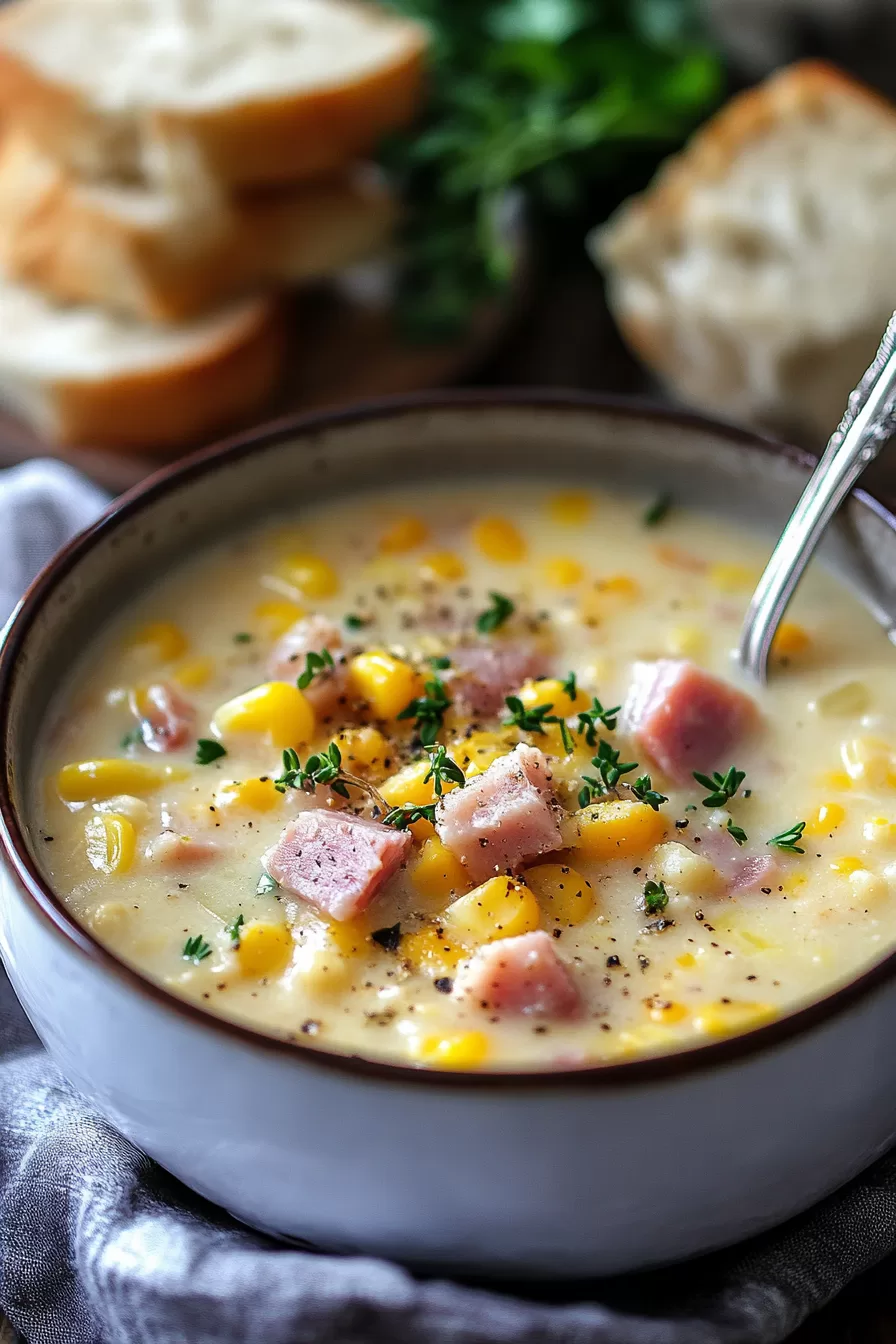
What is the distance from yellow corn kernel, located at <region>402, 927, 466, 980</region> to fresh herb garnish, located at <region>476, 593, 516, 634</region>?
81cm

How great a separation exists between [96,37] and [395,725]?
2985mm

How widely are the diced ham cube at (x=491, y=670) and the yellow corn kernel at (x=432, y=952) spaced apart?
0.55 m

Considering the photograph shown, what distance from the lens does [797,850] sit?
7.93ft

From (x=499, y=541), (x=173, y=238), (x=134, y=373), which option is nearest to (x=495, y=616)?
(x=499, y=541)

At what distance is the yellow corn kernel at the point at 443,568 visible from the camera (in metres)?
3.09

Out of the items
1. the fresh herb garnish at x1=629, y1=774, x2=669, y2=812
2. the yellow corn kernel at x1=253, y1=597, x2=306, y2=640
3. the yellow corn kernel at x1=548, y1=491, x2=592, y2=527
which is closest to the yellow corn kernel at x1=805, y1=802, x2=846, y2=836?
the fresh herb garnish at x1=629, y1=774, x2=669, y2=812

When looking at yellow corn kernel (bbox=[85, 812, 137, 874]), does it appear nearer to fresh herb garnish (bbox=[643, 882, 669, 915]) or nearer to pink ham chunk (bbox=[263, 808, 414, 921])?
pink ham chunk (bbox=[263, 808, 414, 921])

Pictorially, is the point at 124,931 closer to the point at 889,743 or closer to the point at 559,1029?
the point at 559,1029

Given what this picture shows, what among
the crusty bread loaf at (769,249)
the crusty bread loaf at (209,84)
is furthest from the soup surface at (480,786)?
the crusty bread loaf at (209,84)

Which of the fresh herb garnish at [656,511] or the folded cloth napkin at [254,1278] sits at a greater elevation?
the fresh herb garnish at [656,511]

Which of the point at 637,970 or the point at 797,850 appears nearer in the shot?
the point at 637,970

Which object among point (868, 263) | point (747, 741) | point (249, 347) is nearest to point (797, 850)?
point (747, 741)

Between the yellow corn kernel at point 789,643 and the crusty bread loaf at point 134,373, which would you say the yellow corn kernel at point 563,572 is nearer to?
the yellow corn kernel at point 789,643

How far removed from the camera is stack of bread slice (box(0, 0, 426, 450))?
13.7 feet
